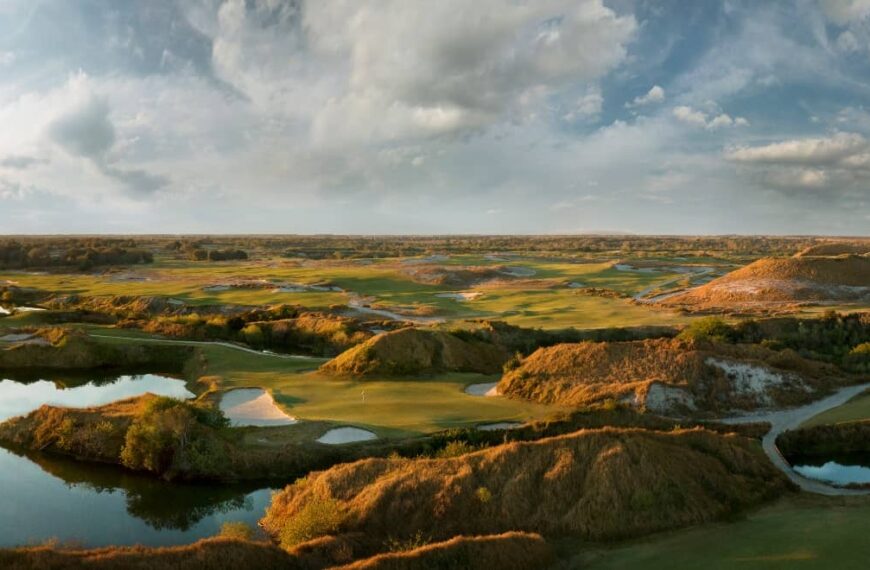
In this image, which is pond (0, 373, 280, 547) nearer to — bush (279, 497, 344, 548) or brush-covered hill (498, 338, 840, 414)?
bush (279, 497, 344, 548)

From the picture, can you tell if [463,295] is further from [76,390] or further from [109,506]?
[109,506]

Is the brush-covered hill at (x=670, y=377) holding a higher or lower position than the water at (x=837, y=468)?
higher

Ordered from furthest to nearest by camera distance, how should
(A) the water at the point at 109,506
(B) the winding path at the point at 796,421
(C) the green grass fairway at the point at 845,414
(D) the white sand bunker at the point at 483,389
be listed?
(D) the white sand bunker at the point at 483,389
(C) the green grass fairway at the point at 845,414
(B) the winding path at the point at 796,421
(A) the water at the point at 109,506

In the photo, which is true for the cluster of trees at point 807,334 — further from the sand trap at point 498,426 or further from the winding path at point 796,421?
the sand trap at point 498,426

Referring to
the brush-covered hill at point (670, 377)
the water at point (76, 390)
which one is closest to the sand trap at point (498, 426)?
the brush-covered hill at point (670, 377)

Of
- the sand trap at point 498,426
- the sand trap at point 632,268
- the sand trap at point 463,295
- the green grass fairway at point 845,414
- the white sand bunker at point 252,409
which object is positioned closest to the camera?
the sand trap at point 498,426

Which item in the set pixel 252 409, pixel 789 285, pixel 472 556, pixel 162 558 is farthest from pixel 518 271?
pixel 162 558
